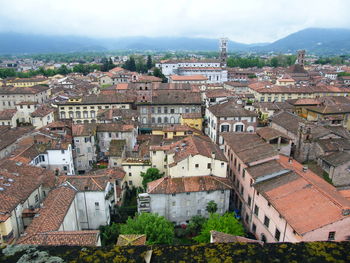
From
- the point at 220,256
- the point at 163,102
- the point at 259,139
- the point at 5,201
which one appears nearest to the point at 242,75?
the point at 163,102

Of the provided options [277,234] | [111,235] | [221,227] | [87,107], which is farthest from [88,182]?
[87,107]

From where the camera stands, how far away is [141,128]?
225ft

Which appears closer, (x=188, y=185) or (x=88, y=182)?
(x=88, y=182)

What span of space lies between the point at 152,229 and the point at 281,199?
12885mm

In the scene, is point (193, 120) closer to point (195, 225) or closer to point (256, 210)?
point (195, 225)

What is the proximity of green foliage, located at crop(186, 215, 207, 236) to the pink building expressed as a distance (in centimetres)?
A: 578

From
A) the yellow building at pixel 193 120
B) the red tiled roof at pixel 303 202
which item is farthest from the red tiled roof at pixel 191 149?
the yellow building at pixel 193 120

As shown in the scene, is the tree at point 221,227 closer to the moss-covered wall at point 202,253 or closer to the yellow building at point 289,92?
the moss-covered wall at point 202,253

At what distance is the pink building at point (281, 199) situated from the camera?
856 inches

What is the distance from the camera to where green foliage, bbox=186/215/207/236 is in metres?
30.9

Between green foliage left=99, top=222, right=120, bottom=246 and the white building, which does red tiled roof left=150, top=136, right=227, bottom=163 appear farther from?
green foliage left=99, top=222, right=120, bottom=246

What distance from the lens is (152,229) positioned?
25625 mm

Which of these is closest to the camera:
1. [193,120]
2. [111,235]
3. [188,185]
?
[111,235]

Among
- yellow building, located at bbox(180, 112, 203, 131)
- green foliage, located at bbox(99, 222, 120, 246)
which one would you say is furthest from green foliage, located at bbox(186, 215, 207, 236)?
yellow building, located at bbox(180, 112, 203, 131)
